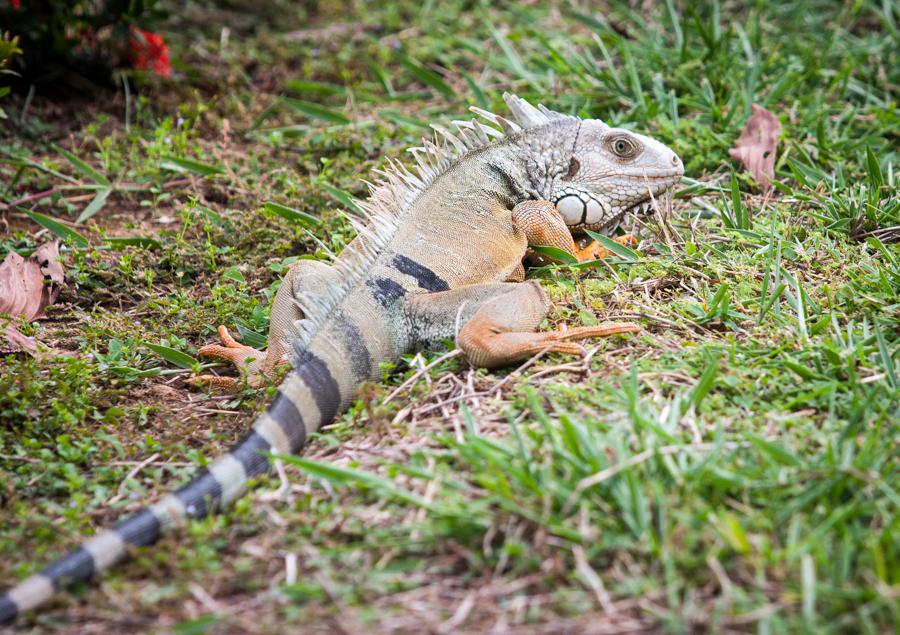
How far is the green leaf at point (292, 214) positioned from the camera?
5.23m

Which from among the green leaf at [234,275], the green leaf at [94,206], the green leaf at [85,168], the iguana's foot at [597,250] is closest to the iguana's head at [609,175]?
the iguana's foot at [597,250]

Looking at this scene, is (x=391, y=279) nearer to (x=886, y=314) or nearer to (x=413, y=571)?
(x=413, y=571)

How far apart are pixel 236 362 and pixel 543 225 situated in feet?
5.53

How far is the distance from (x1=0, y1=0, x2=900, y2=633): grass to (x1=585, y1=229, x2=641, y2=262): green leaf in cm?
4

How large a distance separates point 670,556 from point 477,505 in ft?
2.03

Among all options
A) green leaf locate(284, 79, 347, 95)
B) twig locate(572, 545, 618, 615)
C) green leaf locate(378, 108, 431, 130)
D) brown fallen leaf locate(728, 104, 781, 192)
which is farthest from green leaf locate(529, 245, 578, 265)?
green leaf locate(284, 79, 347, 95)

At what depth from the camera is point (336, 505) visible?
123 inches

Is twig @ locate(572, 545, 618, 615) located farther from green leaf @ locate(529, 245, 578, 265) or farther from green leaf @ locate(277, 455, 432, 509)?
green leaf @ locate(529, 245, 578, 265)

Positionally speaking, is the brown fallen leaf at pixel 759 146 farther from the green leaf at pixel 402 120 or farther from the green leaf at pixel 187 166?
the green leaf at pixel 187 166

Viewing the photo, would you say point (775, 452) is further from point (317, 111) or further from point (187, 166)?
point (317, 111)

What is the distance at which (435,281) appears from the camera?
13.5 ft

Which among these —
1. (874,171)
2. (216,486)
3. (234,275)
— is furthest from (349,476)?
(874,171)

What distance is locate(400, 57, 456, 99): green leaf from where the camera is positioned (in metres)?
6.81

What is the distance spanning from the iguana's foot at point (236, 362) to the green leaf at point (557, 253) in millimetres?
1505
